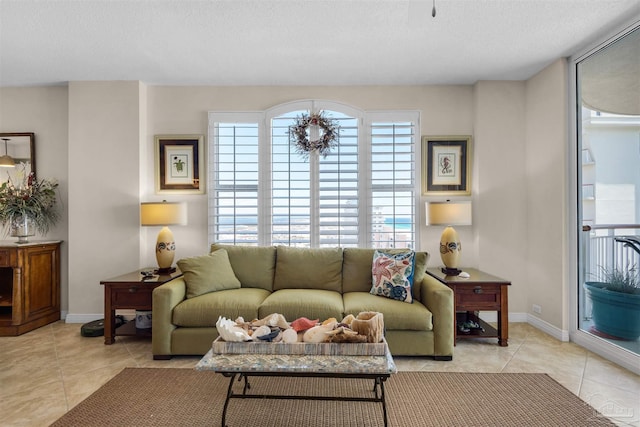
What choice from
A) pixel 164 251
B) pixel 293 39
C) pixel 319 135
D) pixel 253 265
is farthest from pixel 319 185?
pixel 164 251

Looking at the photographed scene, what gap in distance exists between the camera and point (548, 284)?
3645 millimetres

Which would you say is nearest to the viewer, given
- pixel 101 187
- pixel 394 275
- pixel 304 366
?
pixel 304 366

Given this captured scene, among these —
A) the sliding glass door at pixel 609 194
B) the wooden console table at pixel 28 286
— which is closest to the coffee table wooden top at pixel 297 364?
the sliding glass door at pixel 609 194

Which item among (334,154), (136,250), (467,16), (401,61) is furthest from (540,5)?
(136,250)

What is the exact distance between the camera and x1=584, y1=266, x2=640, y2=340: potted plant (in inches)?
111

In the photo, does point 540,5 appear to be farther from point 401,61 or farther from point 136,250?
point 136,250

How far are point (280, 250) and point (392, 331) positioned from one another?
4.56 ft

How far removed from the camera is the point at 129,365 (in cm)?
291

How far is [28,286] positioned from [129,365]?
1793 mm

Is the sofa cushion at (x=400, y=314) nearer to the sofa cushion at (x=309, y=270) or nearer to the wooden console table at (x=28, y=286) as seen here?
the sofa cushion at (x=309, y=270)

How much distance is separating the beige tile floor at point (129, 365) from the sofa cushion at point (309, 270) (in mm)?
966

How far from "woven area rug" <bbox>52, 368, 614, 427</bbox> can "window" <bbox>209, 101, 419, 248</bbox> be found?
1.75 metres

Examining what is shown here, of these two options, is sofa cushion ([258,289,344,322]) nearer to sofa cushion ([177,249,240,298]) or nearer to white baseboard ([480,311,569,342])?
sofa cushion ([177,249,240,298])

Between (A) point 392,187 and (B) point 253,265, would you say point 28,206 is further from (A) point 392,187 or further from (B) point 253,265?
(A) point 392,187
